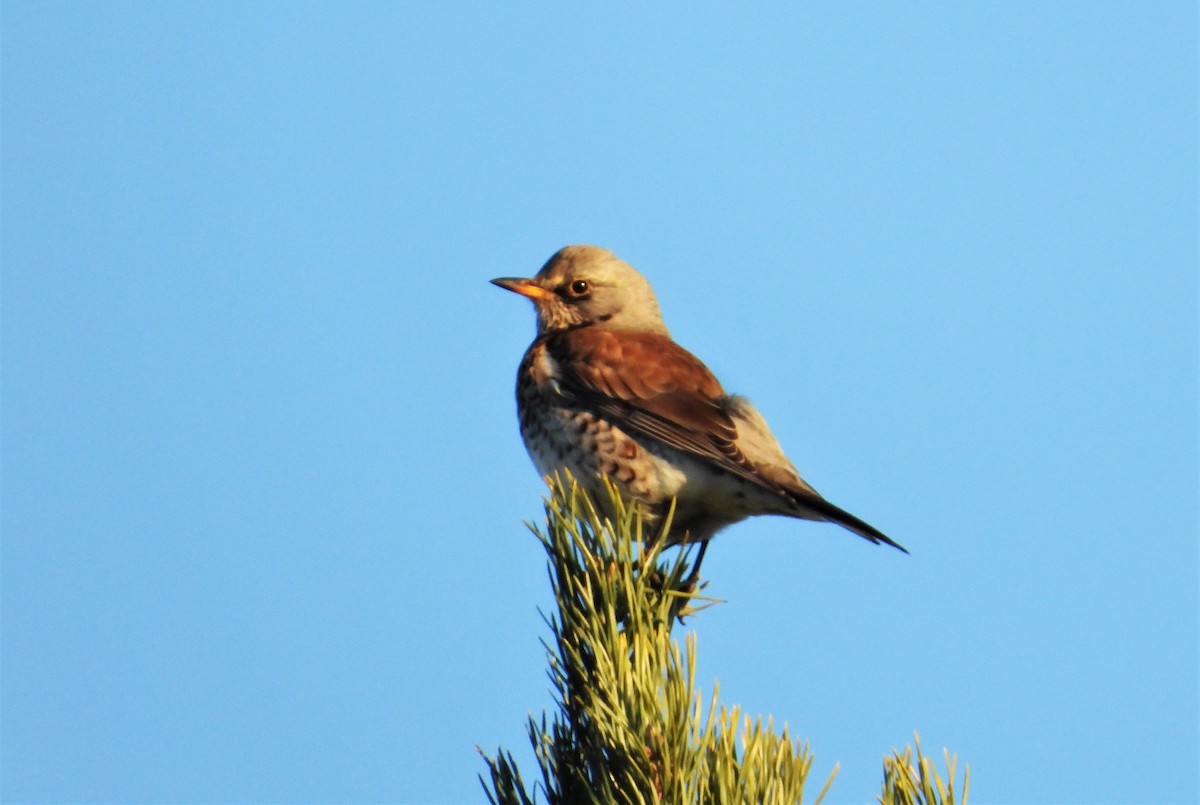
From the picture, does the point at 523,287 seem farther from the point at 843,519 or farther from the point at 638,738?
the point at 638,738

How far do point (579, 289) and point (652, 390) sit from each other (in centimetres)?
146

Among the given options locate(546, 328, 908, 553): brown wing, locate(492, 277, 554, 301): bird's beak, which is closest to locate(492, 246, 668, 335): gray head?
locate(492, 277, 554, 301): bird's beak

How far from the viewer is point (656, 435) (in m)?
6.03

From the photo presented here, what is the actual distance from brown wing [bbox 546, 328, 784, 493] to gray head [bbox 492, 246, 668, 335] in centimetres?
64

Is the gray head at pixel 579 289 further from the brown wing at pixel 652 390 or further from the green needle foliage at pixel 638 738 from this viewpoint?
the green needle foliage at pixel 638 738

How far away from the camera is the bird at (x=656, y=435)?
5.78m

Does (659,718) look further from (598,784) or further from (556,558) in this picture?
(556,558)

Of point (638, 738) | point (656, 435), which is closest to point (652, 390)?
point (656, 435)

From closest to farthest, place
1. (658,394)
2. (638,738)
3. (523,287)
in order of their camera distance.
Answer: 1. (638,738)
2. (658,394)
3. (523,287)

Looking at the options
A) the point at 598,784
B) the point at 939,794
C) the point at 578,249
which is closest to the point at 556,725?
the point at 598,784

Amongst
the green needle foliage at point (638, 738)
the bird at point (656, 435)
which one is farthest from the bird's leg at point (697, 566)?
the green needle foliage at point (638, 738)

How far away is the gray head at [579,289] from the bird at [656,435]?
64cm

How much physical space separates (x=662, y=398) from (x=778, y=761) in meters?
3.34

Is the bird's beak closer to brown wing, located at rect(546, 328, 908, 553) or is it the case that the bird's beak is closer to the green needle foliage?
brown wing, located at rect(546, 328, 908, 553)
